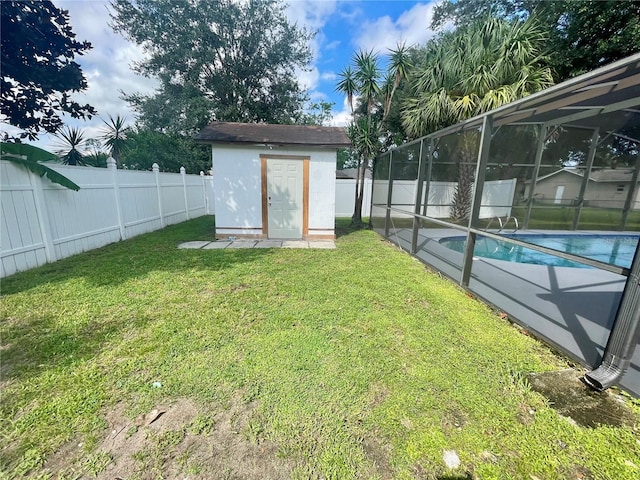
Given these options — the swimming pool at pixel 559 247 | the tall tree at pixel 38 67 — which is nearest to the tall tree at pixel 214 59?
the tall tree at pixel 38 67

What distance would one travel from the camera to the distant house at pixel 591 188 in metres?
6.86

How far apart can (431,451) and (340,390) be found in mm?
704

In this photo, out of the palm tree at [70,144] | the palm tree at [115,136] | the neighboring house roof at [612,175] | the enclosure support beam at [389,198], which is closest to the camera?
the palm tree at [70,144]

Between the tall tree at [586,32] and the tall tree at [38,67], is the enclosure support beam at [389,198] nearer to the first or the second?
the tall tree at [586,32]

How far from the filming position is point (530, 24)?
661 cm

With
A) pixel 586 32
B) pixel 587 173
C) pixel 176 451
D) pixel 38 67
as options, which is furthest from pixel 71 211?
pixel 586 32

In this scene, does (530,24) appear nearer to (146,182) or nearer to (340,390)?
(340,390)

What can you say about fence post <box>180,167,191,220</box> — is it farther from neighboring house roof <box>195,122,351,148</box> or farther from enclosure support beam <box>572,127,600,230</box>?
enclosure support beam <box>572,127,600,230</box>

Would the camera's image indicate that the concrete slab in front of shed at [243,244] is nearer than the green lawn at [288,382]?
No

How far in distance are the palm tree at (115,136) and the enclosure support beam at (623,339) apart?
1282cm

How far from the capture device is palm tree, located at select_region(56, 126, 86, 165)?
649cm

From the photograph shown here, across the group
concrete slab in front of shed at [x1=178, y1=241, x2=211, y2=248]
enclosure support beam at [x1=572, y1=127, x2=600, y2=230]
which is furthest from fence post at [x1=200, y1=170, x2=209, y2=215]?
enclosure support beam at [x1=572, y1=127, x2=600, y2=230]

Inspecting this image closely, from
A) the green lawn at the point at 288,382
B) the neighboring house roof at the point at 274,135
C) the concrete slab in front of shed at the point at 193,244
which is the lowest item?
the green lawn at the point at 288,382

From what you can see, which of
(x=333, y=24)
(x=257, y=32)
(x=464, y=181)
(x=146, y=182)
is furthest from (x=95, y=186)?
(x=257, y=32)
